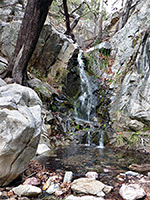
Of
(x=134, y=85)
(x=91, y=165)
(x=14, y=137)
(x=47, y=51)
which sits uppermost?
(x=47, y=51)

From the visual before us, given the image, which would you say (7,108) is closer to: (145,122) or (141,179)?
(141,179)

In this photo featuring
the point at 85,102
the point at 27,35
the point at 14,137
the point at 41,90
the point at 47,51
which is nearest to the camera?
the point at 14,137

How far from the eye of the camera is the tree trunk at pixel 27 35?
488 cm

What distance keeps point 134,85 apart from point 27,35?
432cm

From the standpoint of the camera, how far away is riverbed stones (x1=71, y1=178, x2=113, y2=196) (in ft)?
6.15

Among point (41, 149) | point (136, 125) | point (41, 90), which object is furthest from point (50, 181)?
point (41, 90)

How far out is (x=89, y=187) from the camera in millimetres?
1921

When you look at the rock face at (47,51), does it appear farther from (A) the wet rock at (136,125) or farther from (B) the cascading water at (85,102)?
(A) the wet rock at (136,125)

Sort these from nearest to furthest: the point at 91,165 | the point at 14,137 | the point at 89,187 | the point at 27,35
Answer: the point at 14,137 → the point at 89,187 → the point at 91,165 → the point at 27,35

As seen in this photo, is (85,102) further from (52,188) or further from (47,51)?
(52,188)

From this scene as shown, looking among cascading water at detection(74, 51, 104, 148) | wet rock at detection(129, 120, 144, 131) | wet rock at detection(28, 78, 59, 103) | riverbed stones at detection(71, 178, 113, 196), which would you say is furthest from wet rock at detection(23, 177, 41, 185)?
wet rock at detection(28, 78, 59, 103)

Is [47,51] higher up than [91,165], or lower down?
higher up

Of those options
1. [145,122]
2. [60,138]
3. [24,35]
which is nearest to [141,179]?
[145,122]

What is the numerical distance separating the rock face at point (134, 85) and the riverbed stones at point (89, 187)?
338cm
